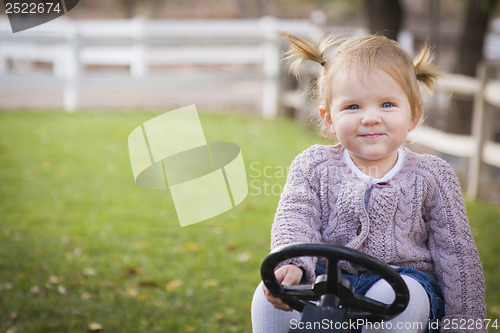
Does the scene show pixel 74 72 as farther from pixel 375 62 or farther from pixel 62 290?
pixel 375 62

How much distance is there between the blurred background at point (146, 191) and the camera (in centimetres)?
436

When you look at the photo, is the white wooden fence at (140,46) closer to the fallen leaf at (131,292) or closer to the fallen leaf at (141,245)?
the fallen leaf at (141,245)

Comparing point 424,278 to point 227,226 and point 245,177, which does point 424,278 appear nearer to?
point 227,226

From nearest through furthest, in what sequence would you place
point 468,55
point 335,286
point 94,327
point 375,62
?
point 335,286
point 375,62
point 94,327
point 468,55

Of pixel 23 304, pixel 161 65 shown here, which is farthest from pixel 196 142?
pixel 161 65

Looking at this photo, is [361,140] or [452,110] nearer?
[361,140]

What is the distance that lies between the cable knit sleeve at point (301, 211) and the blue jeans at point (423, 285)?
0.51 ft

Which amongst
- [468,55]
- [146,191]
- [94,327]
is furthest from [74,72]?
[94,327]

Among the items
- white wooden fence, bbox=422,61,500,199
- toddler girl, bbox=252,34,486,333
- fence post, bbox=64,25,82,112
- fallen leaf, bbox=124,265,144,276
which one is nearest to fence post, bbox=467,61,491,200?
white wooden fence, bbox=422,61,500,199

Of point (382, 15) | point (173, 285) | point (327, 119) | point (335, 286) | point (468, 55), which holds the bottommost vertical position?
point (173, 285)

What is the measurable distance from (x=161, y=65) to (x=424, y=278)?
71.4ft

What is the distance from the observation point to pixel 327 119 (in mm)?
2479

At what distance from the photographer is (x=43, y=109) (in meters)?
10.9

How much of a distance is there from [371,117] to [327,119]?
25cm
